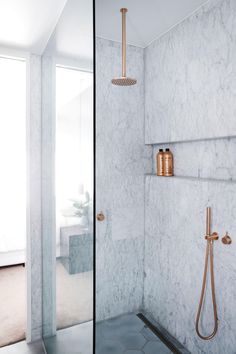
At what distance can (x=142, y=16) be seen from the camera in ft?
6.01

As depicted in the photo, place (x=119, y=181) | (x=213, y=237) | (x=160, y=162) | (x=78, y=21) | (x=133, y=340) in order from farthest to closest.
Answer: (x=119, y=181)
(x=160, y=162)
(x=133, y=340)
(x=213, y=237)
(x=78, y=21)

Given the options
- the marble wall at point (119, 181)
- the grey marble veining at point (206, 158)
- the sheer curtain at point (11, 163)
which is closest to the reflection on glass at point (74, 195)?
the marble wall at point (119, 181)

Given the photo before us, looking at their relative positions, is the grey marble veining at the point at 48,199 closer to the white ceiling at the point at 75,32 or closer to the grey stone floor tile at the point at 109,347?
the white ceiling at the point at 75,32

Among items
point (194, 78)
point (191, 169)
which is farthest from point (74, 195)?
point (194, 78)

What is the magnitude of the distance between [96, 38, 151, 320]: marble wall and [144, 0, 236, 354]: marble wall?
84 millimetres

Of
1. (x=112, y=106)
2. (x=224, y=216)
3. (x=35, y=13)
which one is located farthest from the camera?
(x=112, y=106)

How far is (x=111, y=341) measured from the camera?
76.1 inches

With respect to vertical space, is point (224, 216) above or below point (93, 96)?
below

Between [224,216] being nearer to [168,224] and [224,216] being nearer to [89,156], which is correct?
[168,224]

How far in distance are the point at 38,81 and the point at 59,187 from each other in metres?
0.91

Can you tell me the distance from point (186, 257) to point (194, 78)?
1181 mm

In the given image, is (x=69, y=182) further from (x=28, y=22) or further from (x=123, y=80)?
(x=28, y=22)

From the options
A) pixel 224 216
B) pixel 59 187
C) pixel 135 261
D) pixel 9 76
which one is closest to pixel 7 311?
pixel 135 261

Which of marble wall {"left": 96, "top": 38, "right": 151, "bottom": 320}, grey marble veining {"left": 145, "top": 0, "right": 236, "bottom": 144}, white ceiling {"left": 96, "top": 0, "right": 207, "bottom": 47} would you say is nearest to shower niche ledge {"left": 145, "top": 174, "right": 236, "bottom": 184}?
marble wall {"left": 96, "top": 38, "right": 151, "bottom": 320}
